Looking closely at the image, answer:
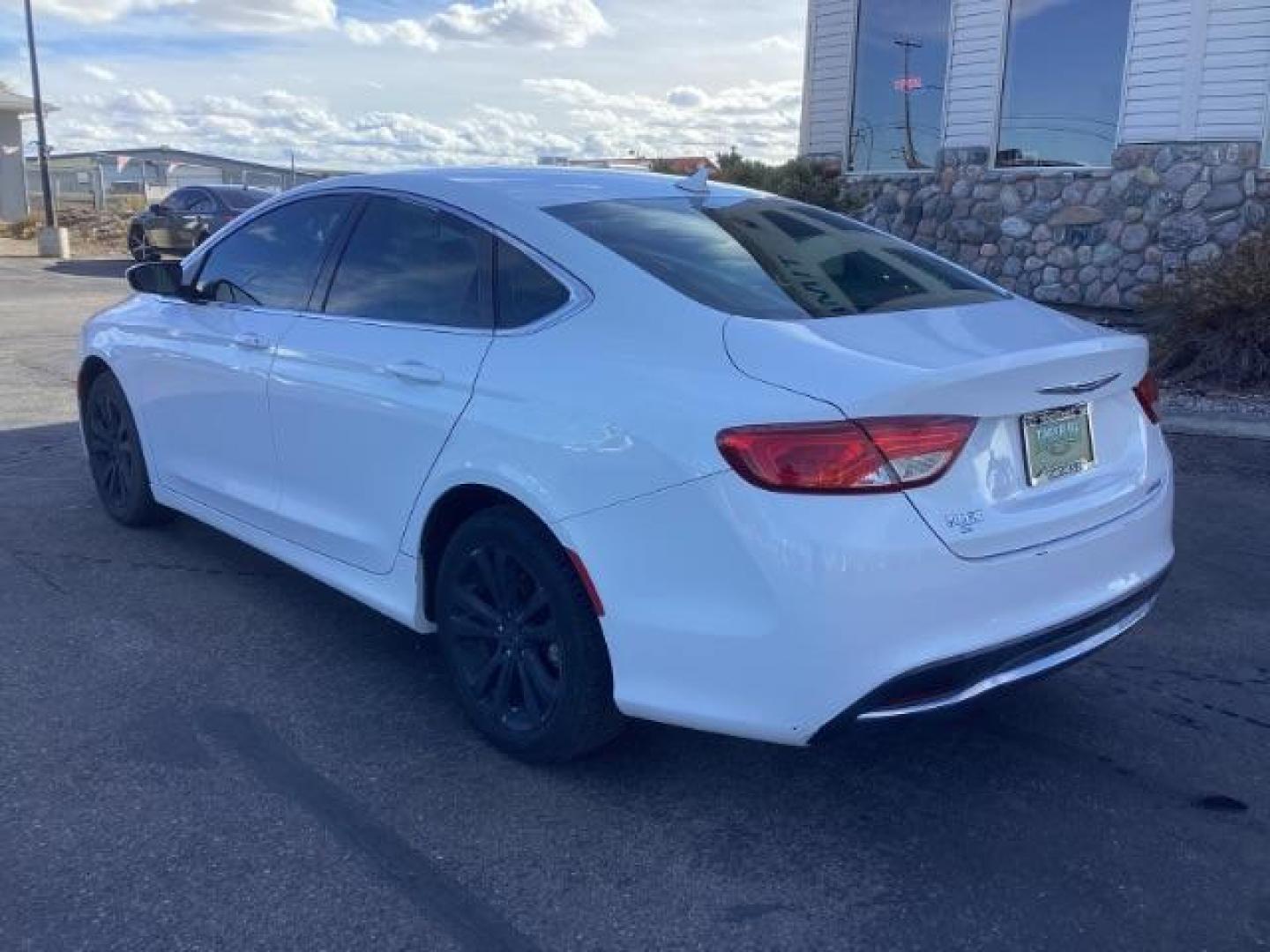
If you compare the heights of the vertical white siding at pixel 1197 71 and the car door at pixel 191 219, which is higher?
the vertical white siding at pixel 1197 71

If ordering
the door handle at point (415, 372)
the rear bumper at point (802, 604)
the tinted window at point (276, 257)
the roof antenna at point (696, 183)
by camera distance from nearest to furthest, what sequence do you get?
the rear bumper at point (802, 604) → the door handle at point (415, 372) → the roof antenna at point (696, 183) → the tinted window at point (276, 257)

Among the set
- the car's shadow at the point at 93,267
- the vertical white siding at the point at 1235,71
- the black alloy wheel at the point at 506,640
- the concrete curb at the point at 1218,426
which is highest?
the vertical white siding at the point at 1235,71

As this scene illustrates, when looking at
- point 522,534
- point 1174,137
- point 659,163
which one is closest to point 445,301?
point 522,534

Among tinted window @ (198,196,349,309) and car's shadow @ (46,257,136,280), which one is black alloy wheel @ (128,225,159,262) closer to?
car's shadow @ (46,257,136,280)

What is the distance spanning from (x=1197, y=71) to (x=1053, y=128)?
1.48 meters

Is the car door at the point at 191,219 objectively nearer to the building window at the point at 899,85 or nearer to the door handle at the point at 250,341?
the building window at the point at 899,85

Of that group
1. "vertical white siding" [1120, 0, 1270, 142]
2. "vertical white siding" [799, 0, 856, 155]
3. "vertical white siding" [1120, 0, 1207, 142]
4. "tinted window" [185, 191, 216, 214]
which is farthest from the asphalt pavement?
"tinted window" [185, 191, 216, 214]

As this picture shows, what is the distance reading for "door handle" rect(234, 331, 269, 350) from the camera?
4309 millimetres

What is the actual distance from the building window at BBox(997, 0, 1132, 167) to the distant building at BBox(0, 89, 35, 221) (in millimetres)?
30939

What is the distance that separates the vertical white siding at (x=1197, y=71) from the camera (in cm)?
994

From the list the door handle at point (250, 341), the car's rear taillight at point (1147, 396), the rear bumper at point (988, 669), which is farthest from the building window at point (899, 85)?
the rear bumper at point (988, 669)

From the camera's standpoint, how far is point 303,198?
446cm

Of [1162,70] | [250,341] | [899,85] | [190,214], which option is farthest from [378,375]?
[190,214]

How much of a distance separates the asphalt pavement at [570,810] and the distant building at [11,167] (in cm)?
3500
